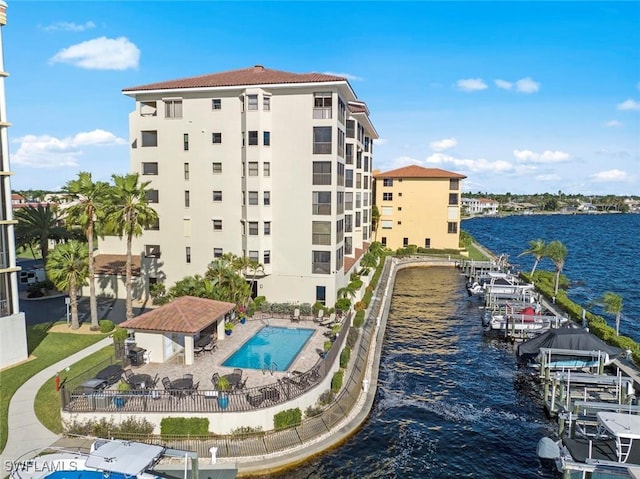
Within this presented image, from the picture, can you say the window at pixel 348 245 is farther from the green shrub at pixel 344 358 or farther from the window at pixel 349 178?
the green shrub at pixel 344 358

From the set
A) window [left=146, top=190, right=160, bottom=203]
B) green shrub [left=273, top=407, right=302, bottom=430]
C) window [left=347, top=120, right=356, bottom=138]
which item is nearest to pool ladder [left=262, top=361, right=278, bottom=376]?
green shrub [left=273, top=407, right=302, bottom=430]

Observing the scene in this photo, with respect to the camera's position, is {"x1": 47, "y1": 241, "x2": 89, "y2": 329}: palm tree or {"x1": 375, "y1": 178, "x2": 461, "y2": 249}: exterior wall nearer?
{"x1": 47, "y1": 241, "x2": 89, "y2": 329}: palm tree

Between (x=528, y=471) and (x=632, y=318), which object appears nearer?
(x=528, y=471)

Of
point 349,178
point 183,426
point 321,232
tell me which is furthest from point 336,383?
point 349,178

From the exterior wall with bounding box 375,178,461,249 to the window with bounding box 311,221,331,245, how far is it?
45763 millimetres

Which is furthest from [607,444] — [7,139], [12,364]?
[7,139]

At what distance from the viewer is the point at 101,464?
51.4 ft

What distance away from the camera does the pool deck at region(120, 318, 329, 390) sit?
25.4m

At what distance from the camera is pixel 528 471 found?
2058cm

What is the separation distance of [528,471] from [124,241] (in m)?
42.1

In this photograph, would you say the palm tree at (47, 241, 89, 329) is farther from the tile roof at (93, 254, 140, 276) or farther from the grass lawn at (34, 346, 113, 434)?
the tile roof at (93, 254, 140, 276)

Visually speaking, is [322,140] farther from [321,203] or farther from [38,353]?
[38,353]

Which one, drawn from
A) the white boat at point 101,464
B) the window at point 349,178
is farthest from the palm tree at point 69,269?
the window at point 349,178

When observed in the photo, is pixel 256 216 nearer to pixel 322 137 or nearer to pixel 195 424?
pixel 322 137
